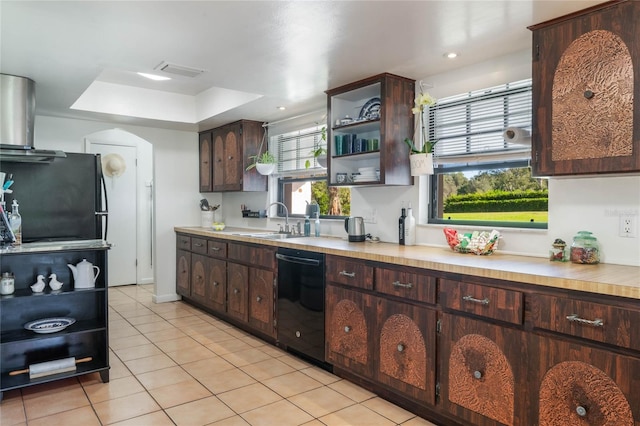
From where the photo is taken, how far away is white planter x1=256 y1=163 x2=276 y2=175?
4562 millimetres

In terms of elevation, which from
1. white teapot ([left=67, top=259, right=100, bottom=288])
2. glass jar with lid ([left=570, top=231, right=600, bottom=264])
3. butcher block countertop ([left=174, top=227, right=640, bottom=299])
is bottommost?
white teapot ([left=67, top=259, right=100, bottom=288])

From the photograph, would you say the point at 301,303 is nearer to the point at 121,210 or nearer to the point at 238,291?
the point at 238,291

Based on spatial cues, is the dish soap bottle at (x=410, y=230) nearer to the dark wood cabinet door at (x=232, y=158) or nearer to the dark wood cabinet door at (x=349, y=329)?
the dark wood cabinet door at (x=349, y=329)

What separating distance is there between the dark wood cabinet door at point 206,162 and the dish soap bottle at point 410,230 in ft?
10.0

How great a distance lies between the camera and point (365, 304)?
109 inches

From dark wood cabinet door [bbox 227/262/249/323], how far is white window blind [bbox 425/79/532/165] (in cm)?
208

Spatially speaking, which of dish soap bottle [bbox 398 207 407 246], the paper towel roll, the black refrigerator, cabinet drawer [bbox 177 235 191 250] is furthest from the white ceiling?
cabinet drawer [bbox 177 235 191 250]

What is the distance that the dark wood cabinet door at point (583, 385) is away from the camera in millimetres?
1634

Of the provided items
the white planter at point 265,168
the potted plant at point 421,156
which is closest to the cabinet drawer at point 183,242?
the white planter at point 265,168

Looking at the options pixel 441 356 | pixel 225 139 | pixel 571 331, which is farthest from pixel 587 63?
pixel 225 139

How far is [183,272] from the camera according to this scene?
17.3 feet

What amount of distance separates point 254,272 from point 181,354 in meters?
0.91

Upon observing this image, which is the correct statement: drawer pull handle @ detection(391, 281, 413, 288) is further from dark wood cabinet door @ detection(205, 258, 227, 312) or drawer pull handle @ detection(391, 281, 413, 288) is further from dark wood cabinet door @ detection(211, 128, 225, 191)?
dark wood cabinet door @ detection(211, 128, 225, 191)

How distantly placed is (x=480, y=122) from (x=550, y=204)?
0.75 metres
